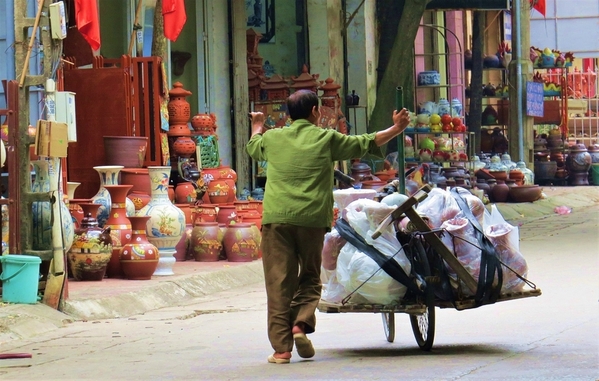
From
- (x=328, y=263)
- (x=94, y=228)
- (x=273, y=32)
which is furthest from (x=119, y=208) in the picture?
(x=273, y=32)

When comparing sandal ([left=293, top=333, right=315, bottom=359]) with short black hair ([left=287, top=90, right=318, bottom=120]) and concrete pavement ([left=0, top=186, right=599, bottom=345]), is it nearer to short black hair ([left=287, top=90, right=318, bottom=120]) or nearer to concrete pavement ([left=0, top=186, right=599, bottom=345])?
short black hair ([left=287, top=90, right=318, bottom=120])

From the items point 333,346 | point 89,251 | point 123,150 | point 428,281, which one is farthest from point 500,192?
point 428,281

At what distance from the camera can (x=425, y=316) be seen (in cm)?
732

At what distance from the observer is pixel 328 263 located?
7.35 m

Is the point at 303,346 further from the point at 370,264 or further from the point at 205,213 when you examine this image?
the point at 205,213

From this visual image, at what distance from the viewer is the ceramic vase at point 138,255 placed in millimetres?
11023

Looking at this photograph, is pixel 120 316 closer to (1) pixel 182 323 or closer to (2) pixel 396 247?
(1) pixel 182 323

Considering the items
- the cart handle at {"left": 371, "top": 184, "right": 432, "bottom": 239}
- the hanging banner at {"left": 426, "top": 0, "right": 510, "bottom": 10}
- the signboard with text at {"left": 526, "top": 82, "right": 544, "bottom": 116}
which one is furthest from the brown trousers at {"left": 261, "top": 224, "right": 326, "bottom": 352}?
the signboard with text at {"left": 526, "top": 82, "right": 544, "bottom": 116}

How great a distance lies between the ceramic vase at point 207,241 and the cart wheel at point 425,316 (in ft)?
18.7

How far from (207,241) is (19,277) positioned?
12.6 ft

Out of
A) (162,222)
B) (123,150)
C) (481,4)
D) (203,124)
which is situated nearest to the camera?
(162,222)

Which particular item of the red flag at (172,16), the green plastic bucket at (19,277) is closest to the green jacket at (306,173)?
the green plastic bucket at (19,277)

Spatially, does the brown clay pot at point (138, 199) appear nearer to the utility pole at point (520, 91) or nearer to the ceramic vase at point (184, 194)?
the ceramic vase at point (184, 194)

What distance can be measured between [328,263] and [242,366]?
0.98m
